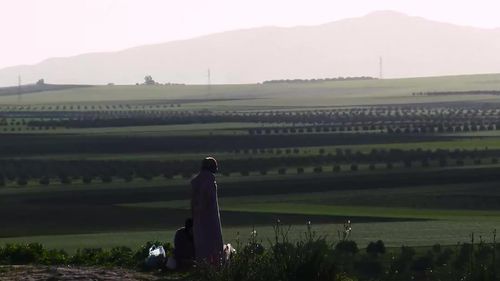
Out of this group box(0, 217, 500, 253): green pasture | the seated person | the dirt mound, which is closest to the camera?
the dirt mound

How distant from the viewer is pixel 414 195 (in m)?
48.1

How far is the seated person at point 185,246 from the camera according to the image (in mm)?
18141

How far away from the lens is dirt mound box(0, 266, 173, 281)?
667 inches

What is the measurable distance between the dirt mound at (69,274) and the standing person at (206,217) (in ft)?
2.36

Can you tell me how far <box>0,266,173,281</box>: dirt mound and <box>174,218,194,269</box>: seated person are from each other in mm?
517

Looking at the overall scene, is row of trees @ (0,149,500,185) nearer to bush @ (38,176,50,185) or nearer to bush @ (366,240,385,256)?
bush @ (38,176,50,185)

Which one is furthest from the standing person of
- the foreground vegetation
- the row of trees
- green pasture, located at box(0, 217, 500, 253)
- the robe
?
the row of trees

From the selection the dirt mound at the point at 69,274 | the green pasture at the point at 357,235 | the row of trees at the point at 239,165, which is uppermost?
the dirt mound at the point at 69,274

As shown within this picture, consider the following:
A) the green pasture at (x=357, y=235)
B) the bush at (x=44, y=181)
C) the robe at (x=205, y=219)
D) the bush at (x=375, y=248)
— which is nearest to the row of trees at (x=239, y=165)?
the bush at (x=44, y=181)

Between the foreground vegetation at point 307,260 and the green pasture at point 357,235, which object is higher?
the foreground vegetation at point 307,260

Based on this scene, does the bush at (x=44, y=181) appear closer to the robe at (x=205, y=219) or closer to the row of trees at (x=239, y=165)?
the row of trees at (x=239, y=165)

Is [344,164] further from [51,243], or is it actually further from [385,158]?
[51,243]

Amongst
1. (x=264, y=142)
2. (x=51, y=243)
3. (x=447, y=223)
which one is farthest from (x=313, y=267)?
(x=264, y=142)

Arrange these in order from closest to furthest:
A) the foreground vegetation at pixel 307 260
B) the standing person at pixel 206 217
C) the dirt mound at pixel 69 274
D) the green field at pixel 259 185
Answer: the foreground vegetation at pixel 307 260
the dirt mound at pixel 69 274
the standing person at pixel 206 217
the green field at pixel 259 185
